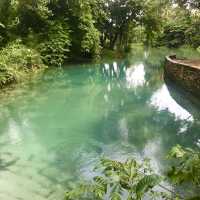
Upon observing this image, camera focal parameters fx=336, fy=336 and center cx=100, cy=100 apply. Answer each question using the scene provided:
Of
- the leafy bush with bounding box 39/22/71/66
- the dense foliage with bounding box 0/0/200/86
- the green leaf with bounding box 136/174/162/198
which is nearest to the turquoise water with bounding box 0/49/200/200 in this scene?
the green leaf with bounding box 136/174/162/198

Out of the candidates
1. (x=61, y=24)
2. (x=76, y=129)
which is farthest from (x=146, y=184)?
(x=61, y=24)

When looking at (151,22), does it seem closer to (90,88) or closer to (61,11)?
(61,11)

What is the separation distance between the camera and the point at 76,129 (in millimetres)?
8914

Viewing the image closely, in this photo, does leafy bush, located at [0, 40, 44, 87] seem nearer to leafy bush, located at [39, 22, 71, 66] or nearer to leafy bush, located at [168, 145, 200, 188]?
leafy bush, located at [39, 22, 71, 66]

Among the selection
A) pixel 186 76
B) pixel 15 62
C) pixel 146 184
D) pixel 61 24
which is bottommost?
pixel 186 76

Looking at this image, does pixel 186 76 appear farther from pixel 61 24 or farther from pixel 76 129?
pixel 61 24

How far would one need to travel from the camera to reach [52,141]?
7.91m

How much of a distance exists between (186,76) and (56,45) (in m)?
11.6

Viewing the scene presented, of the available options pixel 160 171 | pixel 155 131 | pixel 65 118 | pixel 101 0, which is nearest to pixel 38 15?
pixel 101 0

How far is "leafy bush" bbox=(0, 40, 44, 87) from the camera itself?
14.9 meters

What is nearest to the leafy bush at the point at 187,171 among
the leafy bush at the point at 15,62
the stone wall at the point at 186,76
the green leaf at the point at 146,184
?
the green leaf at the point at 146,184

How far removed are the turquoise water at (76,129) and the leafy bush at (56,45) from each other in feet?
24.3

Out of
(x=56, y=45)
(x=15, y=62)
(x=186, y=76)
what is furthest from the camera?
(x=56, y=45)

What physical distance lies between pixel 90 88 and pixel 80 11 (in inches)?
437
